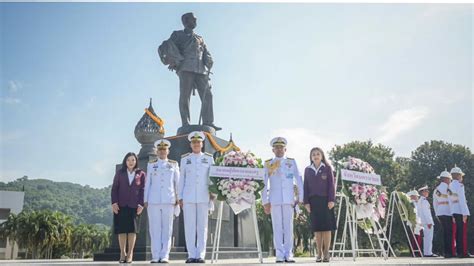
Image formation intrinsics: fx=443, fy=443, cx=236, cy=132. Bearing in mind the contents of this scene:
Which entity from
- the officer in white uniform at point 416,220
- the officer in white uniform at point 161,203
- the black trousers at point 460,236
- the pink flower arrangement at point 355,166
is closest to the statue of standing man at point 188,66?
the officer in white uniform at point 161,203

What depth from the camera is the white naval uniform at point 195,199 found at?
7.50 m

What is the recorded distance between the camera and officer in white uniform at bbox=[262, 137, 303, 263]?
24.7ft

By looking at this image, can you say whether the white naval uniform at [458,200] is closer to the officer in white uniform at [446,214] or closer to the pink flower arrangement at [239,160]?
the officer in white uniform at [446,214]

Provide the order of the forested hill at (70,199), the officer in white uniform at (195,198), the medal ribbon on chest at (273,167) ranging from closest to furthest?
the officer in white uniform at (195,198)
the medal ribbon on chest at (273,167)
the forested hill at (70,199)

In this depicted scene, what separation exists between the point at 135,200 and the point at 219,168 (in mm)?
1581

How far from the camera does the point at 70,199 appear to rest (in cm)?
11269

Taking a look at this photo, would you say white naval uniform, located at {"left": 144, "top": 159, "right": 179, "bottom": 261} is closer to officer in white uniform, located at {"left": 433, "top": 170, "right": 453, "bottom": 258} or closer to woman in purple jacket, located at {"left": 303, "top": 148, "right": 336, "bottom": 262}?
woman in purple jacket, located at {"left": 303, "top": 148, "right": 336, "bottom": 262}

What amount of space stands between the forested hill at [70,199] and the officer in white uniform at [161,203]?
89689 millimetres

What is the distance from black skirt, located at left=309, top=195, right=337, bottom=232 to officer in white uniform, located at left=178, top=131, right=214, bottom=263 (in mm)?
1870

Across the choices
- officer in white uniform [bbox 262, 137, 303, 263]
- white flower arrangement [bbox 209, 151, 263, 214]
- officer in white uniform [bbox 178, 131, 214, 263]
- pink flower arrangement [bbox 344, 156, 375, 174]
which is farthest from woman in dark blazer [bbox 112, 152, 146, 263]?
pink flower arrangement [bbox 344, 156, 375, 174]

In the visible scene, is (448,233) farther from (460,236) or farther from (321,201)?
(321,201)

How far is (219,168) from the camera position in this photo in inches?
303

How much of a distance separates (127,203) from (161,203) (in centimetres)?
60

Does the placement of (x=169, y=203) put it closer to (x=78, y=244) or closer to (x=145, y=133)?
(x=145, y=133)
